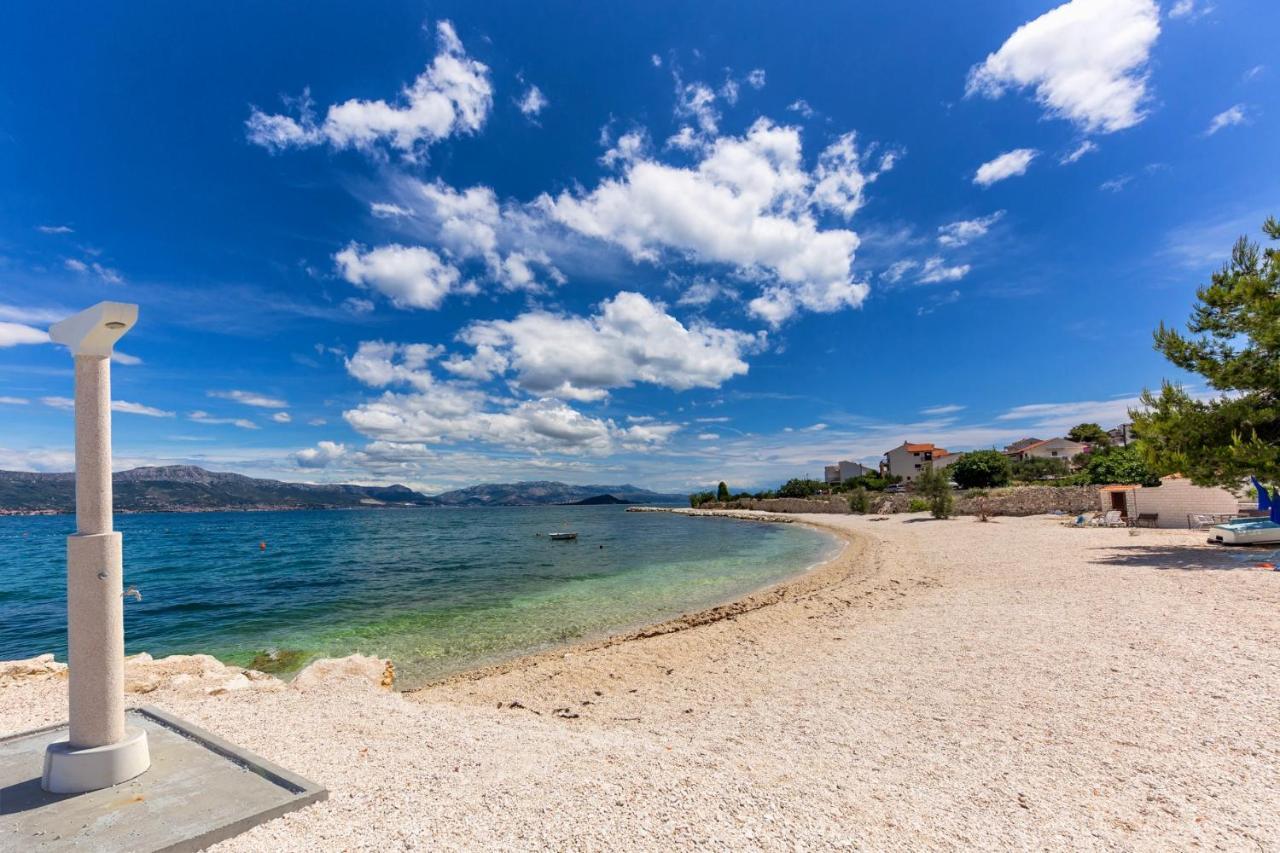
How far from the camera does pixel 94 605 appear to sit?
4059 millimetres

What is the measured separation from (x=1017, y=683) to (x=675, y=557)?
23899 millimetres

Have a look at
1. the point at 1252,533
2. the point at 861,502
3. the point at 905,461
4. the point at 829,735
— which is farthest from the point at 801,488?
the point at 829,735

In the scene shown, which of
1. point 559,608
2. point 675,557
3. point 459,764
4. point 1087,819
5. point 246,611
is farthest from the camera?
point 675,557

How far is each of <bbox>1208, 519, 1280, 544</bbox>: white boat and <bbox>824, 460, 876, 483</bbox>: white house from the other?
85.8m

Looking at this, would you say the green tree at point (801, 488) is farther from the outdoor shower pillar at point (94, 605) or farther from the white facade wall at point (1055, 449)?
the outdoor shower pillar at point (94, 605)

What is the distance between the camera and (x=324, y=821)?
11.9 feet

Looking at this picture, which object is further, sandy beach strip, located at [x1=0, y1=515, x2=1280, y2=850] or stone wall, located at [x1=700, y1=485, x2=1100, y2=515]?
stone wall, located at [x1=700, y1=485, x2=1100, y2=515]

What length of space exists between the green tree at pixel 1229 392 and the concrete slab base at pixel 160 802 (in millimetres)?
19403

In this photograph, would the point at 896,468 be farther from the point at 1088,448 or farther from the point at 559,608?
the point at 559,608

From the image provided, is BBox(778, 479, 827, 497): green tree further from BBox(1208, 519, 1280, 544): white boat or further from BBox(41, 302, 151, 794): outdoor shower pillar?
BBox(41, 302, 151, 794): outdoor shower pillar

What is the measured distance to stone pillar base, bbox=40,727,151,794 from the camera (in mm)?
3912

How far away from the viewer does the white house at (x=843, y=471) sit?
332 feet

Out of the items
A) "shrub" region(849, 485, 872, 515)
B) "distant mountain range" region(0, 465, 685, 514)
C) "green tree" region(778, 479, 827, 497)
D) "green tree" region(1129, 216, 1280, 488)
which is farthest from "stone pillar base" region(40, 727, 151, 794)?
"distant mountain range" region(0, 465, 685, 514)

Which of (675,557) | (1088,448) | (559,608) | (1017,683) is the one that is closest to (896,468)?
(1088,448)
